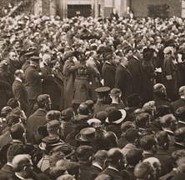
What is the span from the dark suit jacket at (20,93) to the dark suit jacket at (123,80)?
2282 mm

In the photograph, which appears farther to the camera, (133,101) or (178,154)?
(133,101)

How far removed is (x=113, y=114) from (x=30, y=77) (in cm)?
503

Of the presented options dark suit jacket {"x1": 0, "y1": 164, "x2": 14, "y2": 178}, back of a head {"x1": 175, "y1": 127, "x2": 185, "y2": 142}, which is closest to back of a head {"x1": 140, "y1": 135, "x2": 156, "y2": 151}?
back of a head {"x1": 175, "y1": 127, "x2": 185, "y2": 142}

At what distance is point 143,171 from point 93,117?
427 centimetres

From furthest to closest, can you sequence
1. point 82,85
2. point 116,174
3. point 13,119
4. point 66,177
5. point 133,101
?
point 82,85 → point 133,101 → point 13,119 → point 116,174 → point 66,177

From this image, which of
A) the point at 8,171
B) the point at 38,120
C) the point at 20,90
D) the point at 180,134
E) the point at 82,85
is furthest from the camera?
the point at 82,85

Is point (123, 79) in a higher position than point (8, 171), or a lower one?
higher

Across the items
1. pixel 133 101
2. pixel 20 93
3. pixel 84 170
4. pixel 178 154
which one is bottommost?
pixel 84 170

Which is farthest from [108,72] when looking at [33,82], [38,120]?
[38,120]

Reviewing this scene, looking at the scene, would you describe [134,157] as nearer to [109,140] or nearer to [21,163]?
[109,140]

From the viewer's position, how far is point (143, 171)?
8156mm

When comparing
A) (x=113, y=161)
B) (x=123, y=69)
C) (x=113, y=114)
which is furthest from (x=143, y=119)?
(x=123, y=69)

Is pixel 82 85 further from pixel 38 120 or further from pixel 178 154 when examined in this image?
pixel 178 154

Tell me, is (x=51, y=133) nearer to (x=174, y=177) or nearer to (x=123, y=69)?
(x=174, y=177)
